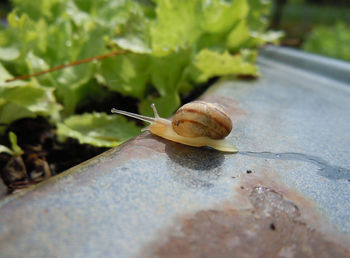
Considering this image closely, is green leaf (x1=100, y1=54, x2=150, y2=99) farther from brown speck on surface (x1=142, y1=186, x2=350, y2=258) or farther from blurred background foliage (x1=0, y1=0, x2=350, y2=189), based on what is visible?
brown speck on surface (x1=142, y1=186, x2=350, y2=258)

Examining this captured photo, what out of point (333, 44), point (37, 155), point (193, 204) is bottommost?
point (333, 44)

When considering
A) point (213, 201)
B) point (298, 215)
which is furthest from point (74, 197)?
point (298, 215)

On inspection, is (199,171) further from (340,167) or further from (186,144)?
(340,167)

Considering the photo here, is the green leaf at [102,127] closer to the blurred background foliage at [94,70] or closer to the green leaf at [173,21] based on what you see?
the blurred background foliage at [94,70]

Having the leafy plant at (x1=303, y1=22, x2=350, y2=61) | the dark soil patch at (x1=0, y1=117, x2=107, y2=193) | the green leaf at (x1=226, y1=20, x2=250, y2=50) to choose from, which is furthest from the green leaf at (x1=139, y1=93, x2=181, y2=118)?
the leafy plant at (x1=303, y1=22, x2=350, y2=61)

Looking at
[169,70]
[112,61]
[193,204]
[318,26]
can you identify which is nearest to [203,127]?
[193,204]

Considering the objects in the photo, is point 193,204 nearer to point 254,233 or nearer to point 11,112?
point 254,233
